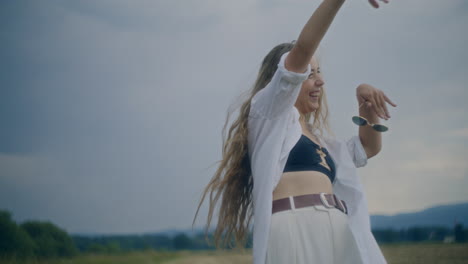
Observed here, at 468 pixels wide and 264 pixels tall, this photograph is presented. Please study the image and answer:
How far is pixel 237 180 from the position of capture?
6.69 ft

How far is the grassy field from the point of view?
3396mm

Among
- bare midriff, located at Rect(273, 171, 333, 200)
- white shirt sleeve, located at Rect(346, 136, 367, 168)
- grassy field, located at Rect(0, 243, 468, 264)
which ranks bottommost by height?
grassy field, located at Rect(0, 243, 468, 264)

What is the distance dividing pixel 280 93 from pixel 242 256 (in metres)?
2.47

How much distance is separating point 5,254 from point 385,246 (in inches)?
123

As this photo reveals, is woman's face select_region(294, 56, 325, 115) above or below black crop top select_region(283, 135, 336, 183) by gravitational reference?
above

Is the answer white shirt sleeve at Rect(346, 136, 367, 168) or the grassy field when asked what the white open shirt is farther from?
the grassy field

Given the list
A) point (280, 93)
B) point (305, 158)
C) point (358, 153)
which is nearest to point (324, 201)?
point (305, 158)

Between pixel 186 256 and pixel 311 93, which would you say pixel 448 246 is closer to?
pixel 186 256

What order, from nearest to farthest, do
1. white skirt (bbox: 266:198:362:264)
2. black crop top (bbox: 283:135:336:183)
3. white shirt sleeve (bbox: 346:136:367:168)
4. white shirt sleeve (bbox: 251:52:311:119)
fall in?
white shirt sleeve (bbox: 251:52:311:119)
white skirt (bbox: 266:198:362:264)
black crop top (bbox: 283:135:336:183)
white shirt sleeve (bbox: 346:136:367:168)

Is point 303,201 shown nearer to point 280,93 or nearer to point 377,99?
point 280,93

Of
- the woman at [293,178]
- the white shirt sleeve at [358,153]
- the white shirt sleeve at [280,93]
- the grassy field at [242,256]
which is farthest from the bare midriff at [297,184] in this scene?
the grassy field at [242,256]

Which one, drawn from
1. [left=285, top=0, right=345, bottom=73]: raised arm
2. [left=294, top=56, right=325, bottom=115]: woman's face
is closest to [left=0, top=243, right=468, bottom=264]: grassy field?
[left=294, top=56, right=325, bottom=115]: woman's face

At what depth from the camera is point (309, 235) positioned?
5.52ft

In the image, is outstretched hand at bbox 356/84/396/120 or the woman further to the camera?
outstretched hand at bbox 356/84/396/120
